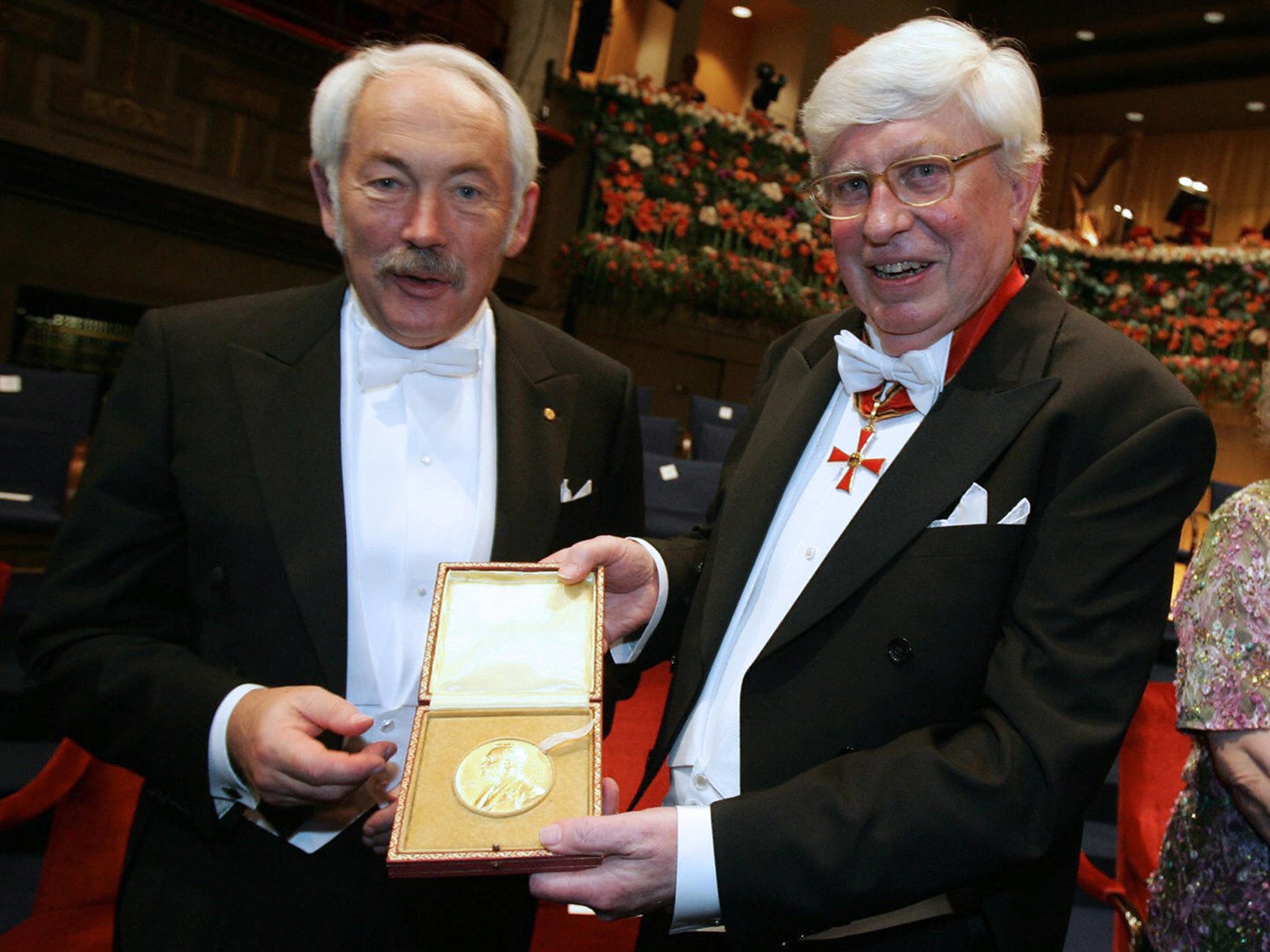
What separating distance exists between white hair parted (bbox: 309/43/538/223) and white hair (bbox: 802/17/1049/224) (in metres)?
0.56

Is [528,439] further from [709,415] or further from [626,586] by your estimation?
[709,415]

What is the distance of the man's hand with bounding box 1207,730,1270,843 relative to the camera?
155cm

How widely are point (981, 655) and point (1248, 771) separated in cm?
65

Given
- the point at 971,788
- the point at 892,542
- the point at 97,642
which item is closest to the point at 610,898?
the point at 971,788

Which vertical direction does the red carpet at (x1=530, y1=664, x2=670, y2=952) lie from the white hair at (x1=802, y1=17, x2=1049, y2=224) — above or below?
below

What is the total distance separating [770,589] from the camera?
1.48 meters

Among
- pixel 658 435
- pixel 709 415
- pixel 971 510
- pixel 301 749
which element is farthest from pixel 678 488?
pixel 301 749

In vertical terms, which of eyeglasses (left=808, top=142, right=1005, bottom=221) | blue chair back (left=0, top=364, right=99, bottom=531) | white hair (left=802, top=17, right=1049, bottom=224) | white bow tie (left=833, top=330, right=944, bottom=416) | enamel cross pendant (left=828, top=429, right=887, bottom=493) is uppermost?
white hair (left=802, top=17, right=1049, bottom=224)

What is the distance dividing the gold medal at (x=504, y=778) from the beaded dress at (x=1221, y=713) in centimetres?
113

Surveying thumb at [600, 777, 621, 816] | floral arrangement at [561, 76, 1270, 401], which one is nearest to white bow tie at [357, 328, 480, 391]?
thumb at [600, 777, 621, 816]

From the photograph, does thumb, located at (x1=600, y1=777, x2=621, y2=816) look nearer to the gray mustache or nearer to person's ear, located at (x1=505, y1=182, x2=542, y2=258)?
the gray mustache

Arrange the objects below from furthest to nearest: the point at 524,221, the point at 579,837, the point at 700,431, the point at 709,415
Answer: the point at 709,415, the point at 700,431, the point at 524,221, the point at 579,837

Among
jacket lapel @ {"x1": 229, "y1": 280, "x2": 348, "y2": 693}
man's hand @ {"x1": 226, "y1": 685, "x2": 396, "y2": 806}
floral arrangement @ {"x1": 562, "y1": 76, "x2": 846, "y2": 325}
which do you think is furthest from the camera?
floral arrangement @ {"x1": 562, "y1": 76, "x2": 846, "y2": 325}

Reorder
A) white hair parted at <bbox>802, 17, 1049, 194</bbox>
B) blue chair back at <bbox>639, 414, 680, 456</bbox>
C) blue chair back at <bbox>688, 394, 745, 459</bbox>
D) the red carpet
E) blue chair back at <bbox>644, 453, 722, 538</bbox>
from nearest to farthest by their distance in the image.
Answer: white hair parted at <bbox>802, 17, 1049, 194</bbox> < the red carpet < blue chair back at <bbox>644, 453, 722, 538</bbox> < blue chair back at <bbox>639, 414, 680, 456</bbox> < blue chair back at <bbox>688, 394, 745, 459</bbox>
